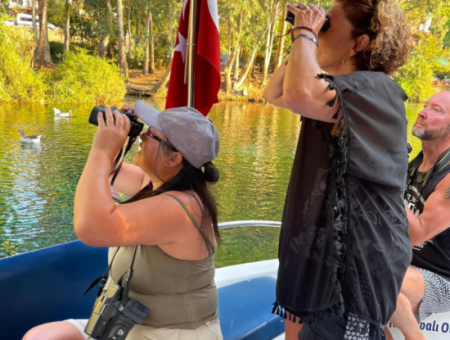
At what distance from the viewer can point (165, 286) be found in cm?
141

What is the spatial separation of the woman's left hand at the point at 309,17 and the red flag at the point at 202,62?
4.02 ft

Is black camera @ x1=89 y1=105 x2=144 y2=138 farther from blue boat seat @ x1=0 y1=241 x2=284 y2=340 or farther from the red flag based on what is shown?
the red flag

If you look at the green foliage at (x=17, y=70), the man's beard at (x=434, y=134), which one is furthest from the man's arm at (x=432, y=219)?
the green foliage at (x=17, y=70)

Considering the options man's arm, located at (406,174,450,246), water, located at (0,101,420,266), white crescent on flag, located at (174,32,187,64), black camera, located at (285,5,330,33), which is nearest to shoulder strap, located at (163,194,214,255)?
black camera, located at (285,5,330,33)

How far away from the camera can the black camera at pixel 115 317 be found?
136 cm

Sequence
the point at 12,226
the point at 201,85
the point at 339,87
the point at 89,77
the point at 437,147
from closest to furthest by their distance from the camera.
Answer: the point at 339,87 < the point at 437,147 < the point at 201,85 < the point at 12,226 < the point at 89,77

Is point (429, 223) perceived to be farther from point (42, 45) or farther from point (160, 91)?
point (42, 45)

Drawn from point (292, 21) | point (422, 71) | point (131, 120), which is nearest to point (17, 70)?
point (131, 120)

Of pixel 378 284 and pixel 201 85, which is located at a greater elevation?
pixel 201 85

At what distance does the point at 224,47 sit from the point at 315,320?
27192 millimetres

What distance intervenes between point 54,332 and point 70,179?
25.2ft

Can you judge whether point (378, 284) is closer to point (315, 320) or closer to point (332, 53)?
point (315, 320)

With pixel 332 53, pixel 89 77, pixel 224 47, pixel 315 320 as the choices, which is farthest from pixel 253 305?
pixel 224 47

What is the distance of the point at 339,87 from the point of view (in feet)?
3.81
